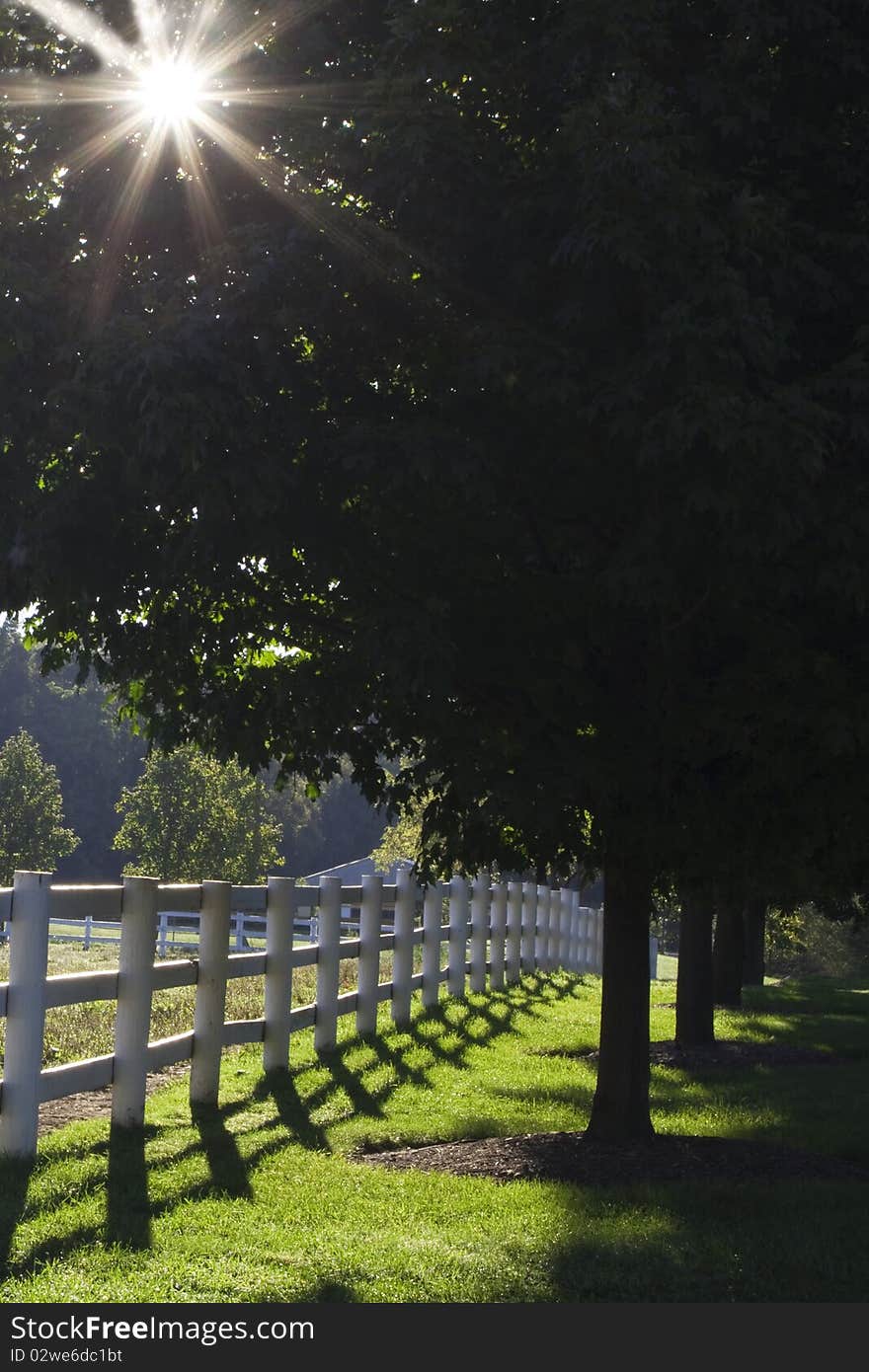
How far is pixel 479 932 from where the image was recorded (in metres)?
19.9

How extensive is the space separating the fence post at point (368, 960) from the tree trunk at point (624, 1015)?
456 centimetres

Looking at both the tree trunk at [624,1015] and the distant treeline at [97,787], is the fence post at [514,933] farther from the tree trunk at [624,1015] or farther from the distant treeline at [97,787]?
the distant treeline at [97,787]

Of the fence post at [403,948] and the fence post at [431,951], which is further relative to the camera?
the fence post at [431,951]

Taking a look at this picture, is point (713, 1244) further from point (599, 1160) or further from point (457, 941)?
point (457, 941)

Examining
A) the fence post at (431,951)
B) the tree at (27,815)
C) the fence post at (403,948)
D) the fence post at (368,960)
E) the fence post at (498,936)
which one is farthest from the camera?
the tree at (27,815)

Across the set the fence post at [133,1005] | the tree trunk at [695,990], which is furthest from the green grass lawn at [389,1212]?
the tree trunk at [695,990]

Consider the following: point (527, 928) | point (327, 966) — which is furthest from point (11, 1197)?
point (527, 928)

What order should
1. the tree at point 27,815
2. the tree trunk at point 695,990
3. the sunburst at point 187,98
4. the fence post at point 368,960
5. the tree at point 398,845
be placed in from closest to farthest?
1. the sunburst at point 187,98
2. the fence post at point 368,960
3. the tree trunk at point 695,990
4. the tree at point 398,845
5. the tree at point 27,815

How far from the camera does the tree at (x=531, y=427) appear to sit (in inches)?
263

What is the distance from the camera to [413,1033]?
1416cm

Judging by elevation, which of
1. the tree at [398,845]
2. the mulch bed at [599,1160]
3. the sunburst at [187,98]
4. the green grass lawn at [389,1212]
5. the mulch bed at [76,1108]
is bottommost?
the mulch bed at [76,1108]

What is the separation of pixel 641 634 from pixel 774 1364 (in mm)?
4154

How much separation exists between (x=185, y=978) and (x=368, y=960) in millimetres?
4368

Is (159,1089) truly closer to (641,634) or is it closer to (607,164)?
(641,634)
